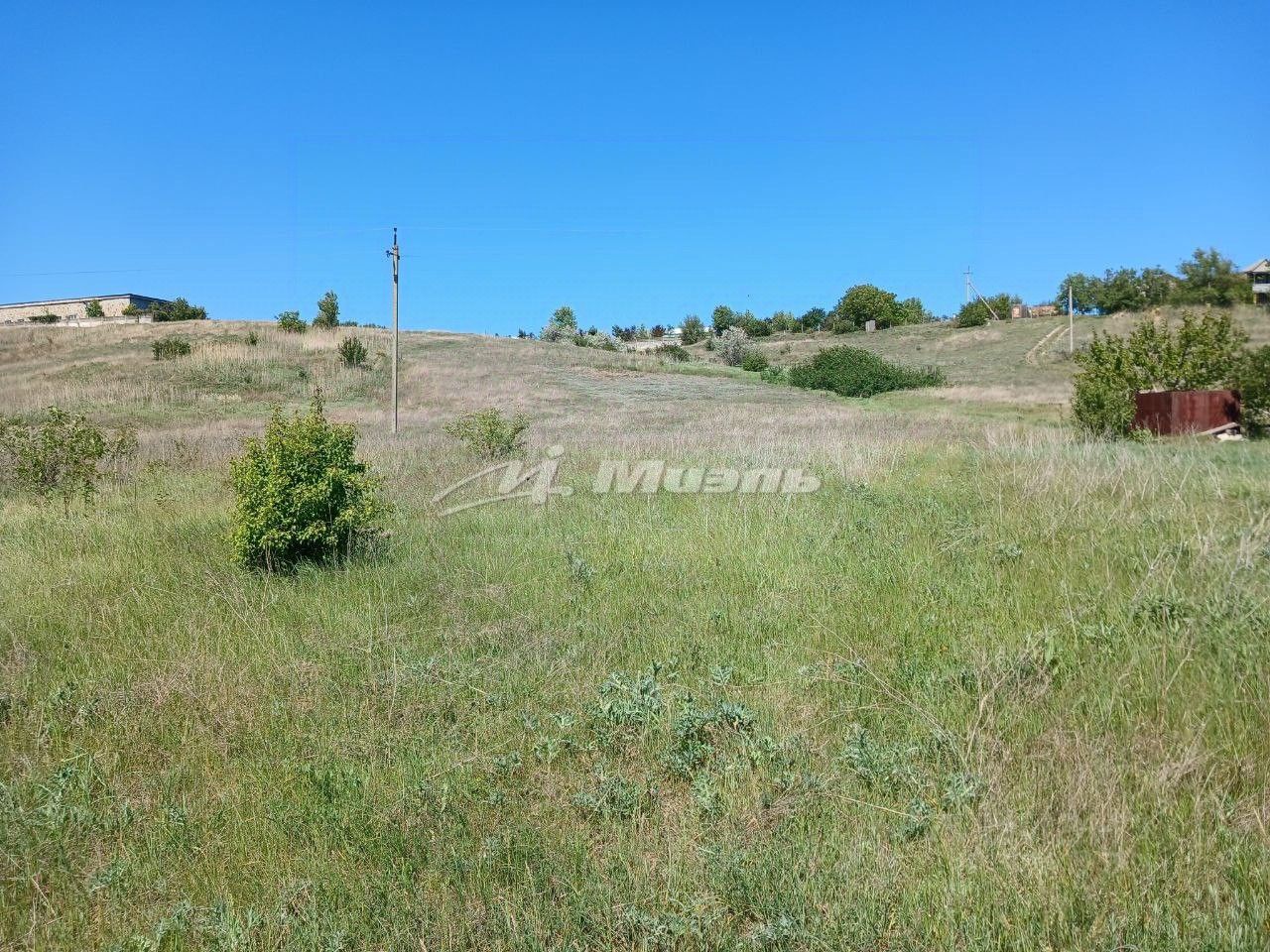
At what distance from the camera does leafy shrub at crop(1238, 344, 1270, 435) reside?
14.9 metres

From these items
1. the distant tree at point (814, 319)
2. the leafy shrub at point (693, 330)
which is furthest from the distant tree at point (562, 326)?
the distant tree at point (814, 319)

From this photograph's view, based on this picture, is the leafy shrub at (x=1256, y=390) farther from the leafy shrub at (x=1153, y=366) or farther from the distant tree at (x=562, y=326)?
the distant tree at (x=562, y=326)

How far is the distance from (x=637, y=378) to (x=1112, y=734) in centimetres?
3339

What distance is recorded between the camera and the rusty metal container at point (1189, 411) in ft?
48.1

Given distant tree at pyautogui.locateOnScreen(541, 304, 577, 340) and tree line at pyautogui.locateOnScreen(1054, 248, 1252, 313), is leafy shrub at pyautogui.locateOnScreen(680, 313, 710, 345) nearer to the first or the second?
distant tree at pyautogui.locateOnScreen(541, 304, 577, 340)

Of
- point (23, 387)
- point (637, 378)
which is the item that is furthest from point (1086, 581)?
point (23, 387)

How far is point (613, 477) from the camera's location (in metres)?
10.1

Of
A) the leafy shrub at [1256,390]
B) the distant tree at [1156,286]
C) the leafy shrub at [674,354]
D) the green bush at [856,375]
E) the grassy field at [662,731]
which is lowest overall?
the grassy field at [662,731]

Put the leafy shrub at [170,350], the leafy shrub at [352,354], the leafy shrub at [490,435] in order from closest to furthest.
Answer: the leafy shrub at [490,435]
the leafy shrub at [352,354]
the leafy shrub at [170,350]

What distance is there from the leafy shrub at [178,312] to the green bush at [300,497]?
64776 millimetres

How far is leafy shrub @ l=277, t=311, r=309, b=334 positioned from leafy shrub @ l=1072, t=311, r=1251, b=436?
4455 centimetres

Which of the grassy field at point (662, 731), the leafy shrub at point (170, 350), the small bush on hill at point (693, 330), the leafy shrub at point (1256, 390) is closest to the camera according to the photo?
the grassy field at point (662, 731)

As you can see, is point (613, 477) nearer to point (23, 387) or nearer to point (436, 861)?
point (436, 861)

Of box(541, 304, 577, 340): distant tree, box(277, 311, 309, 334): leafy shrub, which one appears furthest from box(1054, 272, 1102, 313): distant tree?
box(277, 311, 309, 334): leafy shrub
